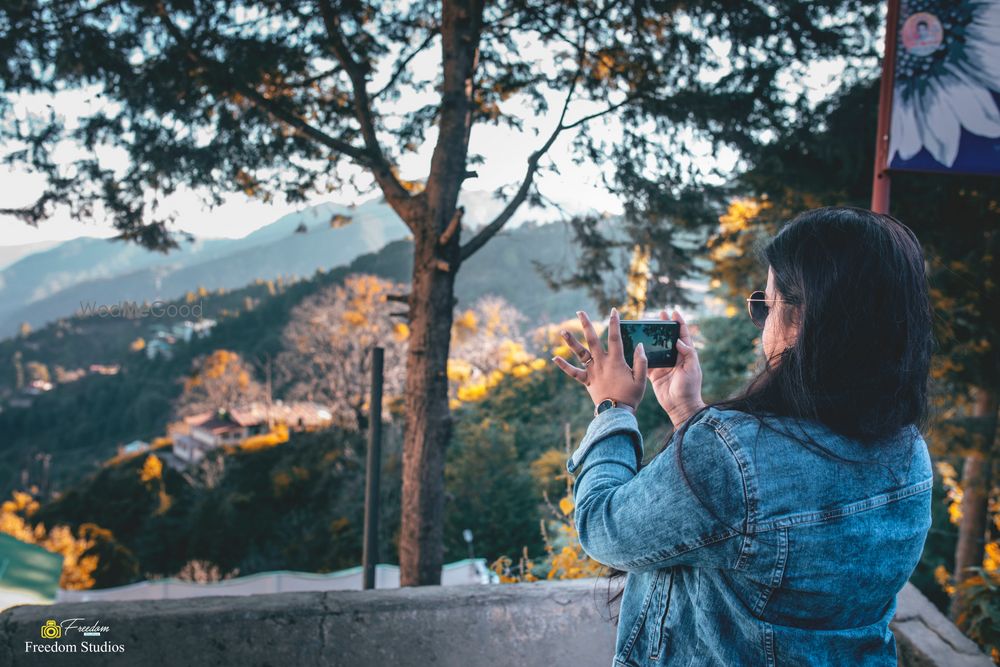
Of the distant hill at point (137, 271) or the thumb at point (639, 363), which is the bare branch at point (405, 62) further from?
the distant hill at point (137, 271)

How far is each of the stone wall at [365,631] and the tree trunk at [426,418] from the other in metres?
1.96

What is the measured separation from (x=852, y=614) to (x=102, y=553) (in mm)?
22882

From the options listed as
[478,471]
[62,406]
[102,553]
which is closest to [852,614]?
[478,471]

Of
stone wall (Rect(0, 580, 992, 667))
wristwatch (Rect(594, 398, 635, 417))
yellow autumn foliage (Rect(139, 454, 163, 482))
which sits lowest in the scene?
yellow autumn foliage (Rect(139, 454, 163, 482))

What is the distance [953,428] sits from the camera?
6.29 m

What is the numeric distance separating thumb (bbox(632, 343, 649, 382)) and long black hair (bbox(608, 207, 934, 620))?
21 cm

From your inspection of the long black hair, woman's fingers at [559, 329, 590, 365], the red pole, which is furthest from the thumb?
the red pole

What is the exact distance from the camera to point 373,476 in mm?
3219

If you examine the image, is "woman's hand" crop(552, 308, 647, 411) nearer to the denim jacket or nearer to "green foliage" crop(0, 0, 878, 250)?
the denim jacket

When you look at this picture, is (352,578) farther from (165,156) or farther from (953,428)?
(953,428)

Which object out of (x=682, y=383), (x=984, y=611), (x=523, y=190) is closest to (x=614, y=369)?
(x=682, y=383)

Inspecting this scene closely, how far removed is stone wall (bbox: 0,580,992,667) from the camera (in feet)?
6.66

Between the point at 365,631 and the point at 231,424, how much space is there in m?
29.3

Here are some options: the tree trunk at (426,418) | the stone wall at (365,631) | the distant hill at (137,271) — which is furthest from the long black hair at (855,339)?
the distant hill at (137,271)
